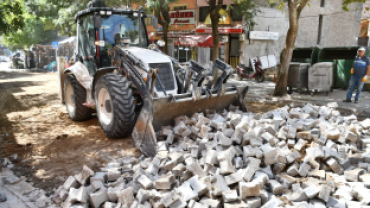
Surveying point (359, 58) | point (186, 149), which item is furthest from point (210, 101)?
point (359, 58)

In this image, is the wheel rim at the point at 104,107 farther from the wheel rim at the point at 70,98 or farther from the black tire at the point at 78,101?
the wheel rim at the point at 70,98

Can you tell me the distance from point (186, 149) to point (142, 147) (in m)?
0.82

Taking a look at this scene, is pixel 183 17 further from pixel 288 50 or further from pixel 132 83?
pixel 132 83

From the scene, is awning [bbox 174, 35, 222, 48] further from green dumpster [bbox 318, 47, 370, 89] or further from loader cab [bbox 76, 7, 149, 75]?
loader cab [bbox 76, 7, 149, 75]

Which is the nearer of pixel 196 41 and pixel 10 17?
pixel 10 17

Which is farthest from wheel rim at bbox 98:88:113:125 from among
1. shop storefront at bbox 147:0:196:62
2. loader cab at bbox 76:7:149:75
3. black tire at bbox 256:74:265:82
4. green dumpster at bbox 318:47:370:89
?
shop storefront at bbox 147:0:196:62

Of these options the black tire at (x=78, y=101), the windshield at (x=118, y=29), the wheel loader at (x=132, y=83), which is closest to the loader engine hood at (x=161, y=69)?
the wheel loader at (x=132, y=83)

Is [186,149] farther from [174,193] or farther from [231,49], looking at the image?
[231,49]

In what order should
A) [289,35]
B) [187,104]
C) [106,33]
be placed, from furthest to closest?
[289,35], [106,33], [187,104]

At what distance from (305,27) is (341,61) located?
10780 mm

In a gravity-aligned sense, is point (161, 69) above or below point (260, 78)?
above

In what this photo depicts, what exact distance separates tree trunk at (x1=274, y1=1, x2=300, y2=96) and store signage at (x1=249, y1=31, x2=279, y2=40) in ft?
32.4

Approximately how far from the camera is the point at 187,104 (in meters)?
5.84

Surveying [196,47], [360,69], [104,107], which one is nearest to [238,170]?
[104,107]
